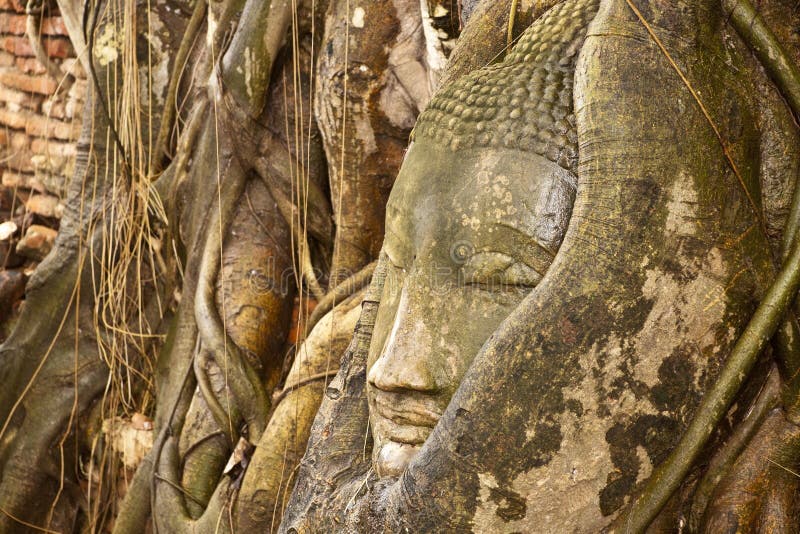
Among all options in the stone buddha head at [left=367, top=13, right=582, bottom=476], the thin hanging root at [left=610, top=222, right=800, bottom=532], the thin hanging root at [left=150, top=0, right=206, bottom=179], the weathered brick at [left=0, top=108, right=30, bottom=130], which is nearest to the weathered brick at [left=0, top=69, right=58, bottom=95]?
the weathered brick at [left=0, top=108, right=30, bottom=130]

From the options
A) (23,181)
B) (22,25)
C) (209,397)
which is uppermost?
(22,25)

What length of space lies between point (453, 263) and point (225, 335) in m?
1.26

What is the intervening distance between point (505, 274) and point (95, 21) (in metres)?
2.19

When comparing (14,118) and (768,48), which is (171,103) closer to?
(14,118)

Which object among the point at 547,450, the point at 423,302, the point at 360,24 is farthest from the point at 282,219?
the point at 547,450

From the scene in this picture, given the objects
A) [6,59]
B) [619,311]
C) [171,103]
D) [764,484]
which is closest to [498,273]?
[619,311]

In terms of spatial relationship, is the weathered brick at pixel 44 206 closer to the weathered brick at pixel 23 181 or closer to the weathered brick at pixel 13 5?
the weathered brick at pixel 23 181

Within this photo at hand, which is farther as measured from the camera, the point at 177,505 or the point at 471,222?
the point at 177,505

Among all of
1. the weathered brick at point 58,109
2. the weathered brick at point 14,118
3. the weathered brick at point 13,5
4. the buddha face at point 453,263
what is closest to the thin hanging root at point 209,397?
the buddha face at point 453,263

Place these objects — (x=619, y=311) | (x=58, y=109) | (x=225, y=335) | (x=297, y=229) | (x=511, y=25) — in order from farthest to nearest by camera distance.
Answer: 1. (x=58, y=109)
2. (x=297, y=229)
3. (x=225, y=335)
4. (x=511, y=25)
5. (x=619, y=311)

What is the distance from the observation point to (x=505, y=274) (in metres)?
1.32

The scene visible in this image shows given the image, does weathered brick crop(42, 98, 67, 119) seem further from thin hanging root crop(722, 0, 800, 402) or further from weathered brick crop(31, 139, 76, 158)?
thin hanging root crop(722, 0, 800, 402)

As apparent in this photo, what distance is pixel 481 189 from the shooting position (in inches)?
52.4

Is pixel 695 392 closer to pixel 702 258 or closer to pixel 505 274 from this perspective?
pixel 702 258
